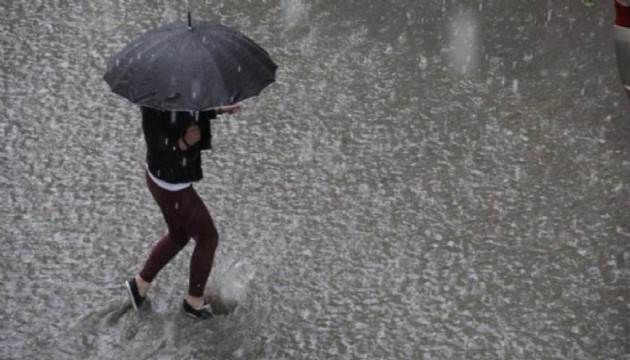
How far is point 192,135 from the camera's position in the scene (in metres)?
4.77

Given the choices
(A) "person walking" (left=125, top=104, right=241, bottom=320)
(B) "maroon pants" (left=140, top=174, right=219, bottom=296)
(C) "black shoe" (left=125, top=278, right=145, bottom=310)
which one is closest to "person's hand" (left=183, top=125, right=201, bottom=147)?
(A) "person walking" (left=125, top=104, right=241, bottom=320)

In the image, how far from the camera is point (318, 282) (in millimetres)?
5578

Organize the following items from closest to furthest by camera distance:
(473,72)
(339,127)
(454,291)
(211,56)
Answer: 1. (211,56)
2. (454,291)
3. (339,127)
4. (473,72)

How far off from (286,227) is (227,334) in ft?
3.37

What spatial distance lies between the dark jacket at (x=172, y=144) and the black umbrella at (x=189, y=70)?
20 cm

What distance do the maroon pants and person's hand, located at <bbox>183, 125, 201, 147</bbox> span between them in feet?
0.87

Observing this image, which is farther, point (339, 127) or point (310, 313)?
point (339, 127)

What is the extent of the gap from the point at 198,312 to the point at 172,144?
3.32 ft

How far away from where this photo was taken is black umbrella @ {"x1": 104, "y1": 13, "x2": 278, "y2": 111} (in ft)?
14.8

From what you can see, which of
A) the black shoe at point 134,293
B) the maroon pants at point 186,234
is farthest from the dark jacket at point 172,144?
the black shoe at point 134,293

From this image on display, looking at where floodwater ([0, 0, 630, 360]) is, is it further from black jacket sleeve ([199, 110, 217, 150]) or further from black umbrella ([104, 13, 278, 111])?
black umbrella ([104, 13, 278, 111])

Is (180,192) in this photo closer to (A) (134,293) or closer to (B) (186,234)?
(B) (186,234)

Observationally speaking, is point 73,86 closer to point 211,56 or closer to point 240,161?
point 240,161

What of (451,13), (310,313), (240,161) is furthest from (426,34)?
(310,313)
